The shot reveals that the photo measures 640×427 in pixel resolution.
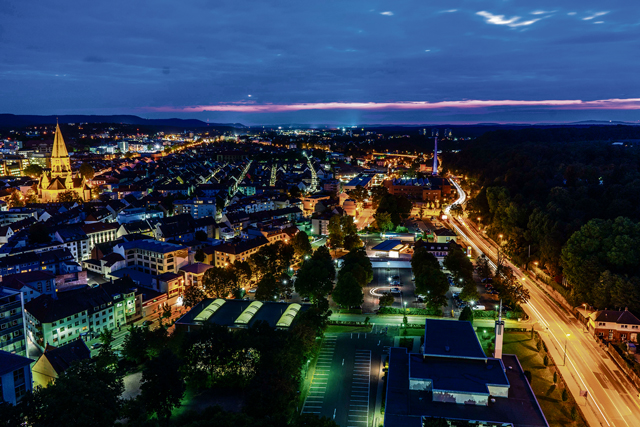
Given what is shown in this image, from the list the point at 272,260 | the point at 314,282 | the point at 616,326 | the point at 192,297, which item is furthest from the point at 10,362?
the point at 616,326

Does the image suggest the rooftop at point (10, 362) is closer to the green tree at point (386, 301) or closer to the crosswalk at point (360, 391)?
the crosswalk at point (360, 391)

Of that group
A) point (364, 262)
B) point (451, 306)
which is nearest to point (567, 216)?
point (451, 306)

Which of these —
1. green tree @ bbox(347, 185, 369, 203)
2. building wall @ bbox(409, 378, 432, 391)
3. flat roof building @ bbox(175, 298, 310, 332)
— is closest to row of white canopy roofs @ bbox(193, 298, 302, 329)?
flat roof building @ bbox(175, 298, 310, 332)

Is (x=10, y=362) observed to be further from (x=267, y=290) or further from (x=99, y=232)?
(x=99, y=232)

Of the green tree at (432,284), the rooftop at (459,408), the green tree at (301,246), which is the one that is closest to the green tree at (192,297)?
the green tree at (301,246)

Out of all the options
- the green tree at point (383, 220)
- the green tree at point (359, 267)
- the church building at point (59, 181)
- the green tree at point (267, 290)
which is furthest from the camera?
the church building at point (59, 181)

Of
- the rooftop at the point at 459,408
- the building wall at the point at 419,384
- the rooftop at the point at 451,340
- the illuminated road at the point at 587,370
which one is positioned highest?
the rooftop at the point at 451,340

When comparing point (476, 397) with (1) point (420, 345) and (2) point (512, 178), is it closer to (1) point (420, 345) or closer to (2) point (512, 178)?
(1) point (420, 345)
